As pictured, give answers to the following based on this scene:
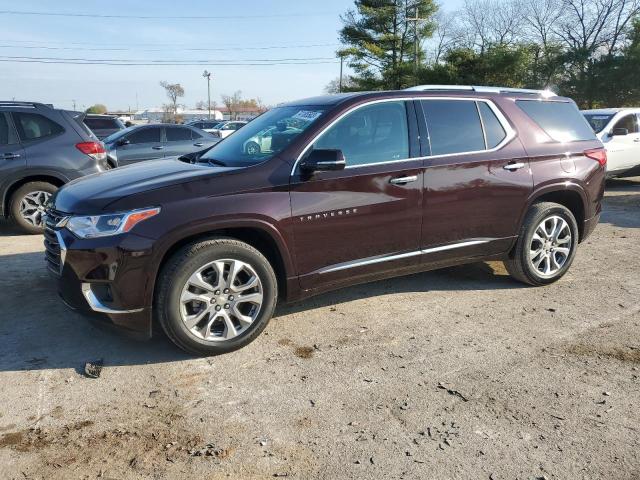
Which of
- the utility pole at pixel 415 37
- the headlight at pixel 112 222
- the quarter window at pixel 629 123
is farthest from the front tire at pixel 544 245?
the utility pole at pixel 415 37

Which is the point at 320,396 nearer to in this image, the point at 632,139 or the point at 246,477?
the point at 246,477

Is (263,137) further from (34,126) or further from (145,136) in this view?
(145,136)

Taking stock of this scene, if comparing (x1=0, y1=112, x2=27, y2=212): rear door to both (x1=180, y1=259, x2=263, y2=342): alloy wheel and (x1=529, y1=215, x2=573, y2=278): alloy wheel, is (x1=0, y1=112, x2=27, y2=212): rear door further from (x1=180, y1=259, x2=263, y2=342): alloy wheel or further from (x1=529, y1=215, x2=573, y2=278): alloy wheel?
(x1=529, y1=215, x2=573, y2=278): alloy wheel

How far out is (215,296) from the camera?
356 centimetres

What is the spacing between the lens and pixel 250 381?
10.9ft

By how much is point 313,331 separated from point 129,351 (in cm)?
133

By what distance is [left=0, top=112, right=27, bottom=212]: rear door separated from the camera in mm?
6965

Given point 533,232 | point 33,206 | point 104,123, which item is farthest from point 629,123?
point 104,123

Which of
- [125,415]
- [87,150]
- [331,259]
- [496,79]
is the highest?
[496,79]

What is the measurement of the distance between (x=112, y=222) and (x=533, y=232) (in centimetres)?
359

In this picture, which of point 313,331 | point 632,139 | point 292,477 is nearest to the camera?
point 292,477

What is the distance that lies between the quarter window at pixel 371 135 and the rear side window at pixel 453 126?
10.0 inches

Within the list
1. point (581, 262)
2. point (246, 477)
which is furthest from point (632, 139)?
point (246, 477)

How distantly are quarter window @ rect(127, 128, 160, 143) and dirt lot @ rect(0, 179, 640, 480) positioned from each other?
7.67m
